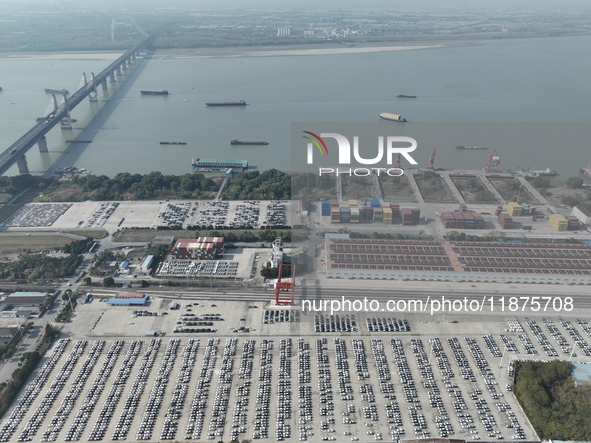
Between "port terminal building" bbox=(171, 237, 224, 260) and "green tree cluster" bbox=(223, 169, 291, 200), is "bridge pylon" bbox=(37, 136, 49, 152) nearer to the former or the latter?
"green tree cluster" bbox=(223, 169, 291, 200)

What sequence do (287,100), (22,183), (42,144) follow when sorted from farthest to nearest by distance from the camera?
(287,100)
(42,144)
(22,183)

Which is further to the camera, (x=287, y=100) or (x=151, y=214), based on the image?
(x=287, y=100)

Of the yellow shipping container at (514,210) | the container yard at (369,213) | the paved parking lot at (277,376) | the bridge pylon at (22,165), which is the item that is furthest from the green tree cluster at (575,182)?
the bridge pylon at (22,165)

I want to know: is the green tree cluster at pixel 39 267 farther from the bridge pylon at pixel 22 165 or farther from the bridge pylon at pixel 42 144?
the bridge pylon at pixel 42 144

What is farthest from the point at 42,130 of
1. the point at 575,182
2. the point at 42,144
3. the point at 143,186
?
the point at 575,182

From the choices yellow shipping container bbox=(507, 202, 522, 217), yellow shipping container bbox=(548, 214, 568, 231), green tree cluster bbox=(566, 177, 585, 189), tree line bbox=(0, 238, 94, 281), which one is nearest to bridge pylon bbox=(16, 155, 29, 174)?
tree line bbox=(0, 238, 94, 281)

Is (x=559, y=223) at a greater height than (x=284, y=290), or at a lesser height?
greater

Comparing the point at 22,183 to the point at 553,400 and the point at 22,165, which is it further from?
the point at 553,400

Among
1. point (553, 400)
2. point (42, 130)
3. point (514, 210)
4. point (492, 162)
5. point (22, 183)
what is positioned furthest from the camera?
point (42, 130)

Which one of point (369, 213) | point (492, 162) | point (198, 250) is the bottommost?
point (198, 250)
